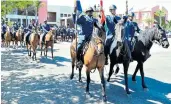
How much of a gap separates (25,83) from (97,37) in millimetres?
3763

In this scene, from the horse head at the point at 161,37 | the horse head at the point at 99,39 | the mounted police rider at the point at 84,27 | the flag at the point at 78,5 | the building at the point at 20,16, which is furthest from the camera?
the building at the point at 20,16

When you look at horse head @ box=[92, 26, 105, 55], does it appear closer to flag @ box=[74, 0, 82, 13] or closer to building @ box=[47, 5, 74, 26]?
flag @ box=[74, 0, 82, 13]

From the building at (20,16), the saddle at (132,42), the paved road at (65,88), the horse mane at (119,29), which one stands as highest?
the building at (20,16)

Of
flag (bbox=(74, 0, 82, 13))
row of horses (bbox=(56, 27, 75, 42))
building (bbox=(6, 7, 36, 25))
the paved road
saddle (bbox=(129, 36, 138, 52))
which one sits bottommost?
the paved road

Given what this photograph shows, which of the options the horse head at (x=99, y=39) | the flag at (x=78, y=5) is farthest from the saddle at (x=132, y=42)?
the flag at (x=78, y=5)

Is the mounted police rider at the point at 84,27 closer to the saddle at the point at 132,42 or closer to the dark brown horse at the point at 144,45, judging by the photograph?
the dark brown horse at the point at 144,45

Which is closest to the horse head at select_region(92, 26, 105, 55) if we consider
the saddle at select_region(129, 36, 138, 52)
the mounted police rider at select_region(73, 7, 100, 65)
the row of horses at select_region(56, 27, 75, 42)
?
the mounted police rider at select_region(73, 7, 100, 65)

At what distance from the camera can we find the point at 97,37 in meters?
8.10

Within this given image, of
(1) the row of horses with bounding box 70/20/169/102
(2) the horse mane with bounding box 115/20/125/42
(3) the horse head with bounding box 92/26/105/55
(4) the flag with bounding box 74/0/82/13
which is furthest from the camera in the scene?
(4) the flag with bounding box 74/0/82/13

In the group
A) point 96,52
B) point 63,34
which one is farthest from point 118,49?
point 63,34

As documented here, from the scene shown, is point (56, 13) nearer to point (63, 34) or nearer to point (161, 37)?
point (63, 34)

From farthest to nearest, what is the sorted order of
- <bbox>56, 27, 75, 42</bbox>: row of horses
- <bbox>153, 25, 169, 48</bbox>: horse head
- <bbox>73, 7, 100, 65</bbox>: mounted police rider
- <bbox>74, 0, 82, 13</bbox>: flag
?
<bbox>56, 27, 75, 42</bbox>: row of horses → <bbox>153, 25, 169, 48</bbox>: horse head → <bbox>74, 0, 82, 13</bbox>: flag → <bbox>73, 7, 100, 65</bbox>: mounted police rider

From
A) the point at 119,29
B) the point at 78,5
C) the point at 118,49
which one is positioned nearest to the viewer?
the point at 119,29

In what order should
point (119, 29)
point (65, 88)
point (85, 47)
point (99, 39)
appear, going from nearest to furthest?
point (99, 39)
point (119, 29)
point (85, 47)
point (65, 88)
